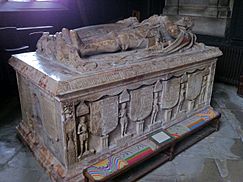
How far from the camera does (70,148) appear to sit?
1.85 metres

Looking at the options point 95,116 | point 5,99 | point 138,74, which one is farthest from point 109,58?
point 5,99

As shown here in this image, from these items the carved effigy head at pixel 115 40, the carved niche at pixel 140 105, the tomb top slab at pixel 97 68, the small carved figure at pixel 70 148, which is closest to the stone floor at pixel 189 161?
the small carved figure at pixel 70 148

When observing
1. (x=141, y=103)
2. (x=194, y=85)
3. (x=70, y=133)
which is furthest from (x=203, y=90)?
(x=70, y=133)

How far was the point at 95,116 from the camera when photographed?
1.91m

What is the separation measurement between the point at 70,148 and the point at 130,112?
0.60 m

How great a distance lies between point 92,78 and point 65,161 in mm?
659

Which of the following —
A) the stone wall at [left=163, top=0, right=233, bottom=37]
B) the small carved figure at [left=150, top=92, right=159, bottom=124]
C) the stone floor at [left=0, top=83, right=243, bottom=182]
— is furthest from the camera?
the stone wall at [left=163, top=0, right=233, bottom=37]

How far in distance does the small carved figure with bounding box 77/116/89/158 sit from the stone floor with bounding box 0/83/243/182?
424 mm

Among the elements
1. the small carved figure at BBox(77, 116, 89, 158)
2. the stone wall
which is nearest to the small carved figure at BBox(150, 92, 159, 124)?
the small carved figure at BBox(77, 116, 89, 158)

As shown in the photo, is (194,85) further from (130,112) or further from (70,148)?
(70,148)

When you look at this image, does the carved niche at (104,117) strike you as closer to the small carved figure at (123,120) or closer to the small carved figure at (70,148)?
the small carved figure at (123,120)

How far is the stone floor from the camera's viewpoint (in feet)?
6.97

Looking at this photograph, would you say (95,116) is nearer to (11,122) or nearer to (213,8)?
(11,122)

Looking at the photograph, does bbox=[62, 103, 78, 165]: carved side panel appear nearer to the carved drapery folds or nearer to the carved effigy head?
the carved drapery folds
